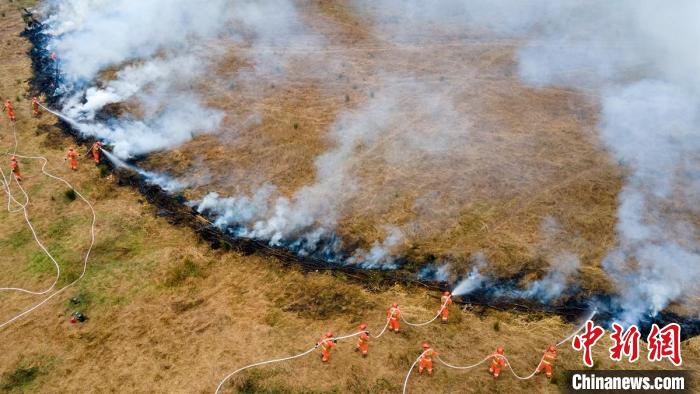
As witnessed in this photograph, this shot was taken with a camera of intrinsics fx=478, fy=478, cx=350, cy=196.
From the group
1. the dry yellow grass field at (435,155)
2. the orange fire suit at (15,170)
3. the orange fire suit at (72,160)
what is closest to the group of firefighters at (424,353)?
the dry yellow grass field at (435,155)

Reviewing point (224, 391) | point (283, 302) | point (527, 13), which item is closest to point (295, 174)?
point (283, 302)

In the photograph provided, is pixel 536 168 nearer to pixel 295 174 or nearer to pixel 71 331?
pixel 295 174

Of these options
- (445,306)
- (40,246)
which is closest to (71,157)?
(40,246)

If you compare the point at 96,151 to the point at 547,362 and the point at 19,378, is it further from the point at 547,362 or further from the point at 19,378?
the point at 547,362

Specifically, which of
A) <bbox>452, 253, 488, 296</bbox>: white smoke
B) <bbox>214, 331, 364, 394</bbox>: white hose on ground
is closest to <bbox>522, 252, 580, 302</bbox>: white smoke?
<bbox>452, 253, 488, 296</bbox>: white smoke

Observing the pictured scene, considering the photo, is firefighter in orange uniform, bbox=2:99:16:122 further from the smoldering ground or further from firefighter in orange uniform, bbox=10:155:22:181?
firefighter in orange uniform, bbox=10:155:22:181

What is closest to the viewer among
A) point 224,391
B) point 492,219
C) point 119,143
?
point 224,391
